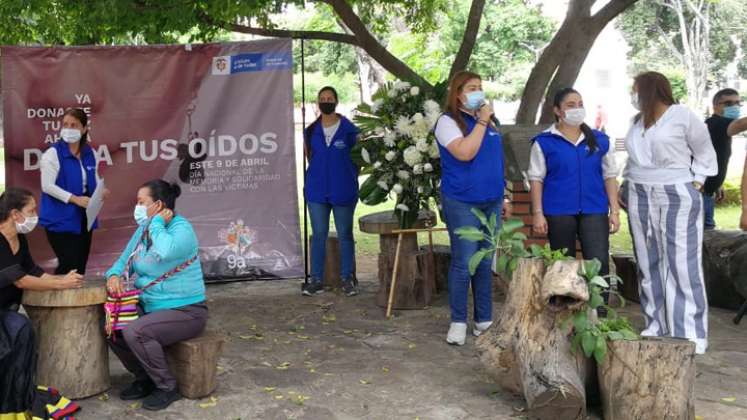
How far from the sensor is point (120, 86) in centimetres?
785

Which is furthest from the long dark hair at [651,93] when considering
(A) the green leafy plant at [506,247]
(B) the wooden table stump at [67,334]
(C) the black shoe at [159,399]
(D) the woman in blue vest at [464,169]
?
(B) the wooden table stump at [67,334]

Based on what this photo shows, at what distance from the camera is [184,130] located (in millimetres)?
7945

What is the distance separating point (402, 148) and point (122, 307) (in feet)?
9.31

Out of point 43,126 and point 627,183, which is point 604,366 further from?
point 43,126

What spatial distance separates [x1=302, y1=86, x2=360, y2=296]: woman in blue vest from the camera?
24.6ft

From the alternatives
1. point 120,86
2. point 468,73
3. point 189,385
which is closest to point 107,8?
point 120,86

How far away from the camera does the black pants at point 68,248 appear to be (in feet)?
20.4

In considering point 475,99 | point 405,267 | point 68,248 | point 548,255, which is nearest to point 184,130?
point 68,248

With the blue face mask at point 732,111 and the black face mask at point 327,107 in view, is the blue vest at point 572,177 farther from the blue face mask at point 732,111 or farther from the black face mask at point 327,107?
the black face mask at point 327,107

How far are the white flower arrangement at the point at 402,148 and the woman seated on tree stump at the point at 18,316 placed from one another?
110 inches

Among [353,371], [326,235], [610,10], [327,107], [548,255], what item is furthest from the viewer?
[610,10]

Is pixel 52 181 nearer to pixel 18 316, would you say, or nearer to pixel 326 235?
pixel 18 316

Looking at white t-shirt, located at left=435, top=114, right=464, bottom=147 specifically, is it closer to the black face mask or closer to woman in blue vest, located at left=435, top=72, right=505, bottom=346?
woman in blue vest, located at left=435, top=72, right=505, bottom=346

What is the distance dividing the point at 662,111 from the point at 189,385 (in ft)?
11.3
